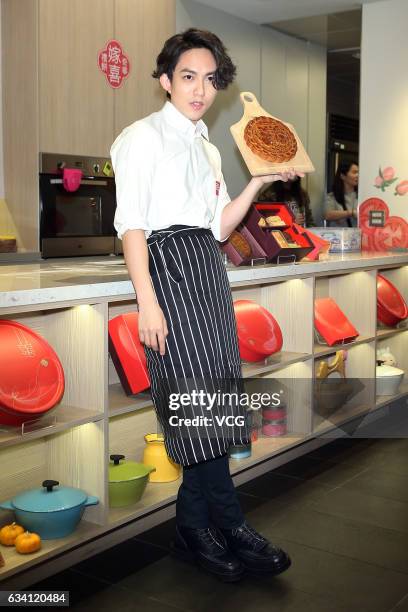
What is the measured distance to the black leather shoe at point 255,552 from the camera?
89.7 inches

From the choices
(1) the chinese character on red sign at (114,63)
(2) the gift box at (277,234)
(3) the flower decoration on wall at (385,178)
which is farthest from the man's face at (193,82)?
(3) the flower decoration on wall at (385,178)

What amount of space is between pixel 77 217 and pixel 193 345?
2604mm

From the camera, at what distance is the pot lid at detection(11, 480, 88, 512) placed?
2180 mm

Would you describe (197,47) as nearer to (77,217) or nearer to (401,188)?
(77,217)

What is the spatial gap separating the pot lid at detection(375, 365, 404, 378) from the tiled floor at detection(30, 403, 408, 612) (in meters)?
0.79

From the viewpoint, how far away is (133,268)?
6.57 feet

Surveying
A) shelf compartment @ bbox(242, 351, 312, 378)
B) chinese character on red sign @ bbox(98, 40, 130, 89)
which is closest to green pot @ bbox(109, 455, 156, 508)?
shelf compartment @ bbox(242, 351, 312, 378)

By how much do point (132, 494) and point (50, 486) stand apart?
0.32 meters

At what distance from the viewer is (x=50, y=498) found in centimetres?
222

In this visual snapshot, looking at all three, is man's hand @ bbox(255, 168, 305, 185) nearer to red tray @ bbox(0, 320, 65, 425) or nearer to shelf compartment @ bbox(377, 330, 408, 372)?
red tray @ bbox(0, 320, 65, 425)

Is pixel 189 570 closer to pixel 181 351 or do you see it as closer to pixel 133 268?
pixel 181 351

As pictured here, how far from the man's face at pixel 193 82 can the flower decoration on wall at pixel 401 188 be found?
10.6ft

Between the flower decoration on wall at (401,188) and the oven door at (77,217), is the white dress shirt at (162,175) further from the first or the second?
the flower decoration on wall at (401,188)

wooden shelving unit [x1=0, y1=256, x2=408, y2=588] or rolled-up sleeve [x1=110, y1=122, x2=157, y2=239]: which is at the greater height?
rolled-up sleeve [x1=110, y1=122, x2=157, y2=239]
